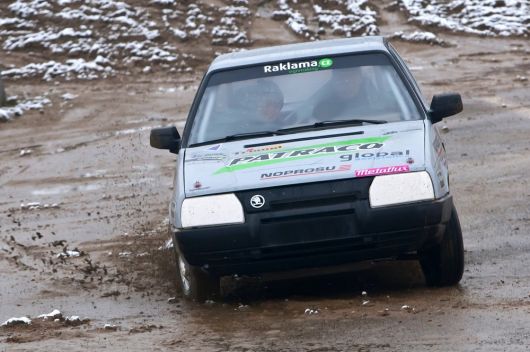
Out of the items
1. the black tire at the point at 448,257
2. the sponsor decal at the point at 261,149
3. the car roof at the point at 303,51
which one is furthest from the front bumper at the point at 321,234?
the car roof at the point at 303,51

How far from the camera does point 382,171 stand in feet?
22.4

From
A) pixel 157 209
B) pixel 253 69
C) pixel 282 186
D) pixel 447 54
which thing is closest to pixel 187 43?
pixel 447 54

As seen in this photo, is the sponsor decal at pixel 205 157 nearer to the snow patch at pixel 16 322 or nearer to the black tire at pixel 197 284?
the black tire at pixel 197 284

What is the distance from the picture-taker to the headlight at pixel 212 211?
684 cm

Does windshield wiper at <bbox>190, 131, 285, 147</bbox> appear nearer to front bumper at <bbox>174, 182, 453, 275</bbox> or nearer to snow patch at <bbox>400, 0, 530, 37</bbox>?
front bumper at <bbox>174, 182, 453, 275</bbox>

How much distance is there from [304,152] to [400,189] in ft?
2.17

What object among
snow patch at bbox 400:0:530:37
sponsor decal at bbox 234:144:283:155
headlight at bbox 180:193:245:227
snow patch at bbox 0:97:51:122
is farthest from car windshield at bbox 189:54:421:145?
snow patch at bbox 400:0:530:37

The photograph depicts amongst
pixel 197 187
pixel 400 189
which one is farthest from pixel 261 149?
pixel 400 189

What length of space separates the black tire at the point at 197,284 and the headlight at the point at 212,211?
0.37 metres

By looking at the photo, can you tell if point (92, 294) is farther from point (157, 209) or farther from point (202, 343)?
point (157, 209)

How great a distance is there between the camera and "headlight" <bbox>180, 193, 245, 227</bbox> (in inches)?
269

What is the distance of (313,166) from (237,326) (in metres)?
1.01

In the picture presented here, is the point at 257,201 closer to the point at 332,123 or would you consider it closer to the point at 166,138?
the point at 332,123

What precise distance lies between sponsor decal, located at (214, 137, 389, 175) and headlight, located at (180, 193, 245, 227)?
23 cm
